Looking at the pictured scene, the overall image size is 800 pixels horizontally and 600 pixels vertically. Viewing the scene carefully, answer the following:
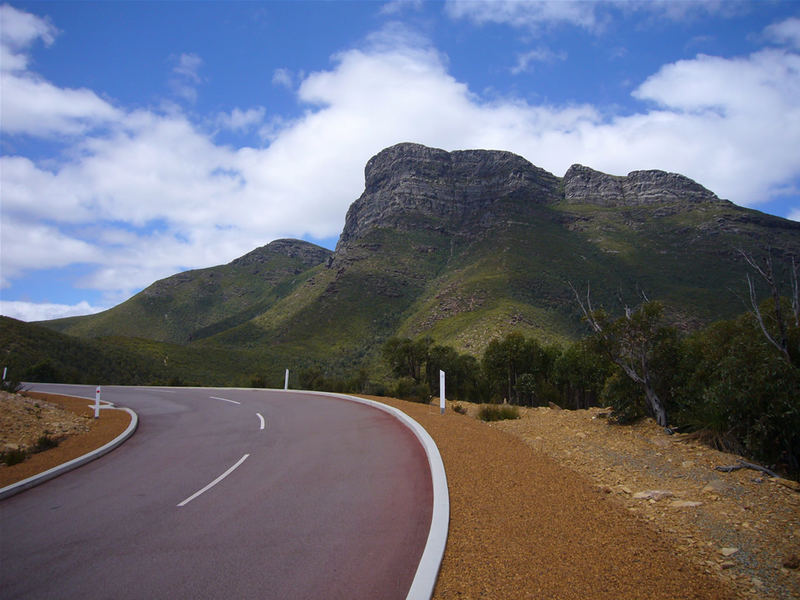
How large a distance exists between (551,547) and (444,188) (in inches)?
5513

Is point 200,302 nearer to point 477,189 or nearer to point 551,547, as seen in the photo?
point 477,189

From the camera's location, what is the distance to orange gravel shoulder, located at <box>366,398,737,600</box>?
12.2ft

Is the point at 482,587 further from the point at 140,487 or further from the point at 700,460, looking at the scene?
the point at 700,460

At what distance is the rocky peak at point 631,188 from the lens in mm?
130750

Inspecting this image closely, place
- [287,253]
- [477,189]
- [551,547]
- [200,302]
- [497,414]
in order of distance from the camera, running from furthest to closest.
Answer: [287,253] < [477,189] < [200,302] < [497,414] < [551,547]

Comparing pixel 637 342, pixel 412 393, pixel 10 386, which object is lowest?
pixel 412 393

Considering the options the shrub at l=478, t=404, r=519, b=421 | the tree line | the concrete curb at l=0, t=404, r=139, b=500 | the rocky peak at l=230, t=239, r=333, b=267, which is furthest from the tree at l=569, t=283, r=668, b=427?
the rocky peak at l=230, t=239, r=333, b=267

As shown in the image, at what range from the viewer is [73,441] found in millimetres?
10641

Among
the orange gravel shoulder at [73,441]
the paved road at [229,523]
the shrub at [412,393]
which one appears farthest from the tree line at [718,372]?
the orange gravel shoulder at [73,441]

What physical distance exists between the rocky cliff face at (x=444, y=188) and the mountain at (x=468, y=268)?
21.5 inches

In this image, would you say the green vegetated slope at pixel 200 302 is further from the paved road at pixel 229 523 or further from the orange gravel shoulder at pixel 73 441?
the paved road at pixel 229 523

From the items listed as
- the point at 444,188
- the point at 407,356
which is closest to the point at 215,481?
the point at 407,356

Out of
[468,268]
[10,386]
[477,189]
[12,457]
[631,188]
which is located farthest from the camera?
[631,188]

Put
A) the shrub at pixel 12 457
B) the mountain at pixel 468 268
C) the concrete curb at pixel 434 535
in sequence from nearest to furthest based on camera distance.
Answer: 1. the concrete curb at pixel 434 535
2. the shrub at pixel 12 457
3. the mountain at pixel 468 268
